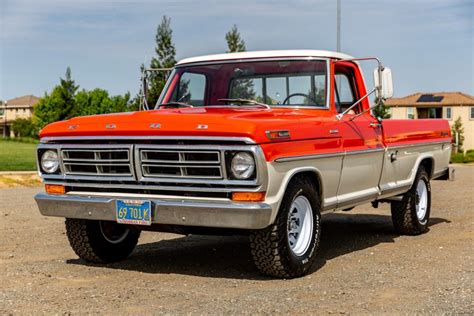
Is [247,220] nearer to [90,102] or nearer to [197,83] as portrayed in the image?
[197,83]

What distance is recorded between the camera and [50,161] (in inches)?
276

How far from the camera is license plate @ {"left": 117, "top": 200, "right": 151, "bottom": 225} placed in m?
6.36

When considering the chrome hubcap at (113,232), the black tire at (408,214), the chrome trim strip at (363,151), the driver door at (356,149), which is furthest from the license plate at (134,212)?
the black tire at (408,214)

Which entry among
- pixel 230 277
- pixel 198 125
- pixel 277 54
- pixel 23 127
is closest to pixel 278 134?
pixel 198 125

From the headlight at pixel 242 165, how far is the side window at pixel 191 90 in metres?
2.16

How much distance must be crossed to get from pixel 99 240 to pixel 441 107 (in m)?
75.1

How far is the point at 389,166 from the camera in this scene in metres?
8.66

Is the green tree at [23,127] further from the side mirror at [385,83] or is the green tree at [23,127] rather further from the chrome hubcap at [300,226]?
the chrome hubcap at [300,226]

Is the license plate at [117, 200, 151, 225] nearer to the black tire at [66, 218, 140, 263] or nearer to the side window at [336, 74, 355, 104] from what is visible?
the black tire at [66, 218, 140, 263]

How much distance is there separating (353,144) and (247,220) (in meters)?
2.07

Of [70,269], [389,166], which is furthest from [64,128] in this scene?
[389,166]

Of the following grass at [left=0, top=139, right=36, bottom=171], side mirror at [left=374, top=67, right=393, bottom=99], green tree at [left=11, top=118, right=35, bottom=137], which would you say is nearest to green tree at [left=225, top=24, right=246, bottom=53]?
grass at [left=0, top=139, right=36, bottom=171]

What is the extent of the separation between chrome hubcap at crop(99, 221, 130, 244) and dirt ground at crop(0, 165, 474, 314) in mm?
242

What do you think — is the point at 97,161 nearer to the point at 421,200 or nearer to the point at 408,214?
the point at 408,214
